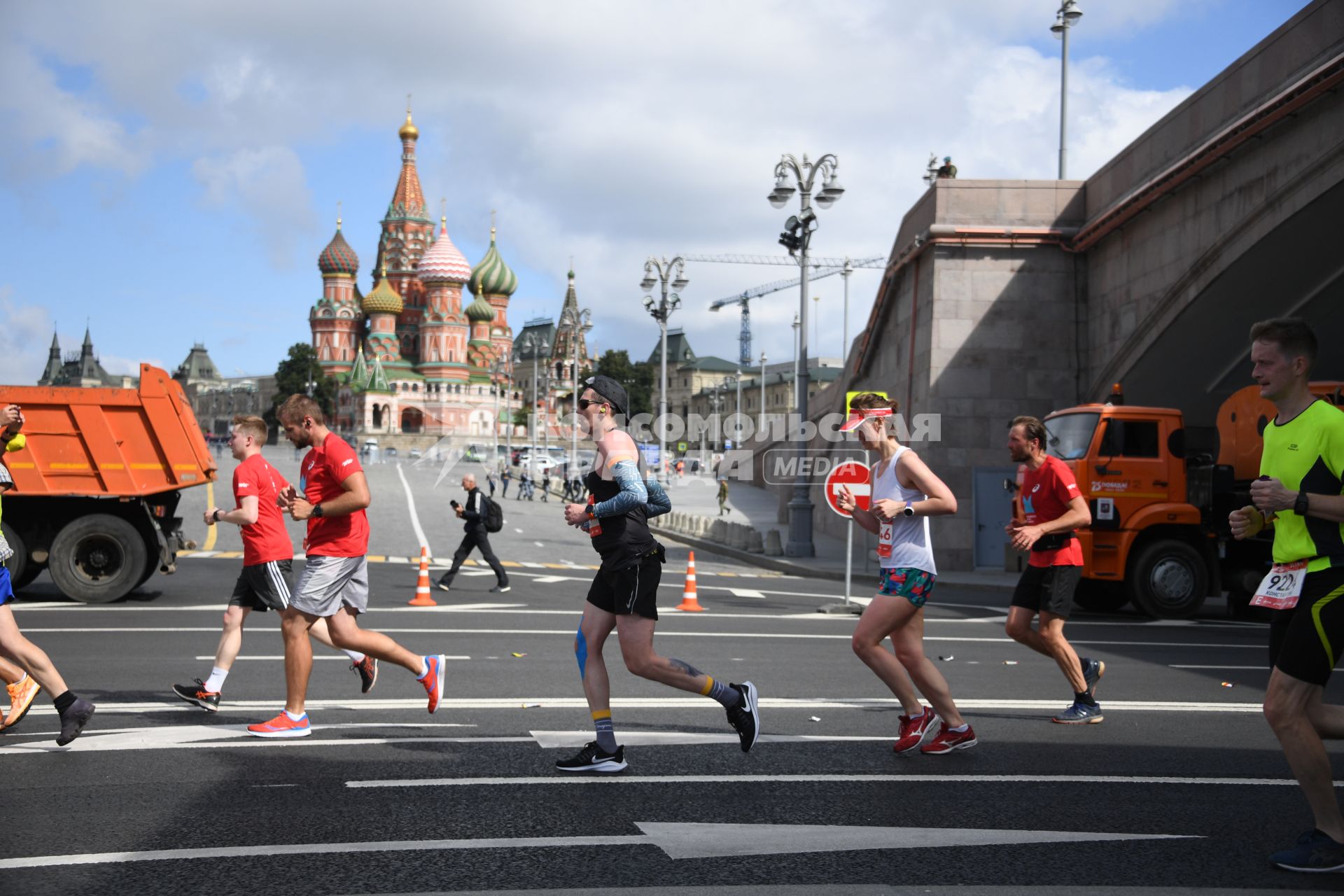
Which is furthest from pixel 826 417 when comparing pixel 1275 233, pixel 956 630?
pixel 956 630

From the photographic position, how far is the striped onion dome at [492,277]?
492 ft

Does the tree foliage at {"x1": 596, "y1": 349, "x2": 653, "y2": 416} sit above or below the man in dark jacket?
above

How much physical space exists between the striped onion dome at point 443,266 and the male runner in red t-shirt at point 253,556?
131935 mm

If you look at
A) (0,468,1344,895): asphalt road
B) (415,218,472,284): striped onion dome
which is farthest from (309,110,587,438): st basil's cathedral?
(0,468,1344,895): asphalt road

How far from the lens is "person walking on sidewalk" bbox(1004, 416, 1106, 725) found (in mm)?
7480

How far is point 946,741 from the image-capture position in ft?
21.3

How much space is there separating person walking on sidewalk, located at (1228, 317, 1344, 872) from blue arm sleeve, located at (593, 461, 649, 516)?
99.1 inches

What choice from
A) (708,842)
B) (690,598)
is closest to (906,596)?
(708,842)

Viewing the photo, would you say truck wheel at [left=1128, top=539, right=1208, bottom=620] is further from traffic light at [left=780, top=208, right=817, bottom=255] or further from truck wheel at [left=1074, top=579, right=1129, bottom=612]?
traffic light at [left=780, top=208, right=817, bottom=255]

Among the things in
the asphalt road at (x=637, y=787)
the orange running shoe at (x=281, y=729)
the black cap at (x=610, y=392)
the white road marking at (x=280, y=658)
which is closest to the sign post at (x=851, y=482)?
the asphalt road at (x=637, y=787)

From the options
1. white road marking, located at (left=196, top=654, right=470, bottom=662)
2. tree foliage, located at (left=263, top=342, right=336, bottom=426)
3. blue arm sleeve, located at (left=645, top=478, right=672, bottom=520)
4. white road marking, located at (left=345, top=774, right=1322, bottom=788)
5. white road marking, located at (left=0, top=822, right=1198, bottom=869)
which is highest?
tree foliage, located at (left=263, top=342, right=336, bottom=426)

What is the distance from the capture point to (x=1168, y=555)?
1488 cm

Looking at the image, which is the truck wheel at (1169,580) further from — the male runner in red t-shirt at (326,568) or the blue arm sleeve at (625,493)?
the blue arm sleeve at (625,493)

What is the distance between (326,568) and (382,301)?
136039mm
